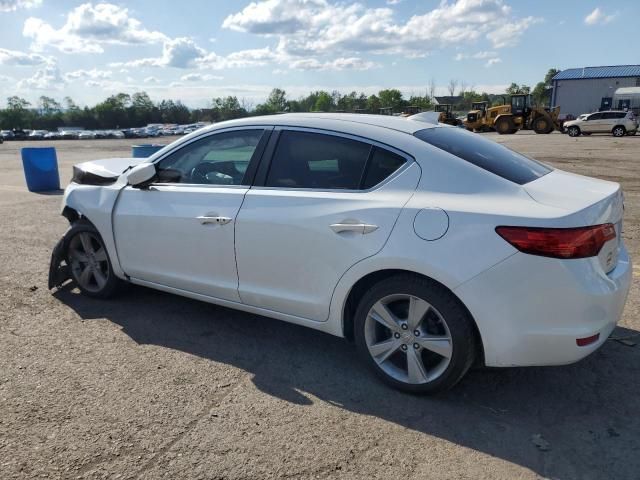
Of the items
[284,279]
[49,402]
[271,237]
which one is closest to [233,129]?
[271,237]

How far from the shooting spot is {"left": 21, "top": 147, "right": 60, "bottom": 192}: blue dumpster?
1181 cm

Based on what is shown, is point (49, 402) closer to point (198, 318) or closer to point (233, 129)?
point (198, 318)

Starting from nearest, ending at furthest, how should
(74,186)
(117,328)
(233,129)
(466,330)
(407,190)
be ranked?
(466,330) → (407,190) → (233,129) → (117,328) → (74,186)

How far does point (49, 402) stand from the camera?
124 inches

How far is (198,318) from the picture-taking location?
14.4 feet

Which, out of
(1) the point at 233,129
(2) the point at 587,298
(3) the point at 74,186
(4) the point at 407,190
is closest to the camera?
(2) the point at 587,298

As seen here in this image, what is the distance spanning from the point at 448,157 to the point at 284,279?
1.28 metres

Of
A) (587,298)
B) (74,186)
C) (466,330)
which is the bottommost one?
(466,330)

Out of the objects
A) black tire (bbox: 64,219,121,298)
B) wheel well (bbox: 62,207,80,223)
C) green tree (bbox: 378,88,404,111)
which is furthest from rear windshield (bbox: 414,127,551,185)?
green tree (bbox: 378,88,404,111)

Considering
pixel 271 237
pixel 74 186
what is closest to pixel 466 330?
pixel 271 237

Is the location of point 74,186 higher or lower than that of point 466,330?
higher

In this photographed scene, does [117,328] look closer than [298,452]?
No

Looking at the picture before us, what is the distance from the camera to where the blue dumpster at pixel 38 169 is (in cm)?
1181

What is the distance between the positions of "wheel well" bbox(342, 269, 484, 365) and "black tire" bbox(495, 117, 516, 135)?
37055 mm
